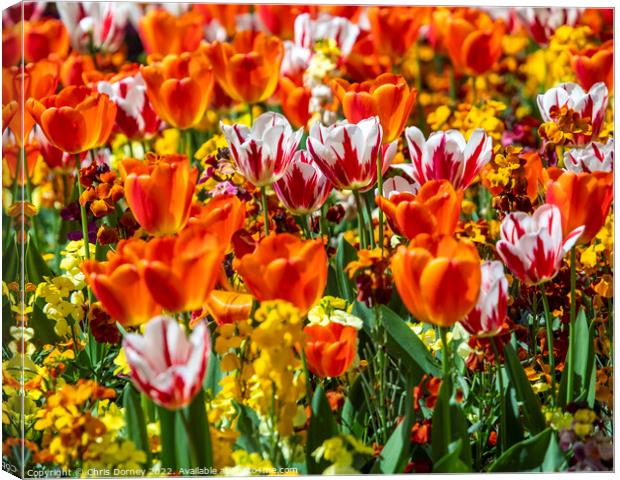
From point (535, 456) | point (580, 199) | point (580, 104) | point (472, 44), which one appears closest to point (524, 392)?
point (535, 456)

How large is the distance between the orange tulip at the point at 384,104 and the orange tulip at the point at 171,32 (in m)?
1.30

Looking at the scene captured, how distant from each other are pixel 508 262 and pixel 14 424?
0.94m

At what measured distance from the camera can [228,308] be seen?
233 cm

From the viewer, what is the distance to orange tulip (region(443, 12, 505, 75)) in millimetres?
3705

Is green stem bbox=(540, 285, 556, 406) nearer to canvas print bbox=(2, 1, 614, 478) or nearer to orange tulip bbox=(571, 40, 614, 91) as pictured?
canvas print bbox=(2, 1, 614, 478)

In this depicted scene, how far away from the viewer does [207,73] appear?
2.96 metres

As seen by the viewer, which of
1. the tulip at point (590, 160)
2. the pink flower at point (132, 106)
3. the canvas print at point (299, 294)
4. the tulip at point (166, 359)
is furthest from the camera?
the pink flower at point (132, 106)

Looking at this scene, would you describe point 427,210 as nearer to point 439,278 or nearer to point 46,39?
point 439,278

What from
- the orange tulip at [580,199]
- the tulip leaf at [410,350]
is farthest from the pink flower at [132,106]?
the orange tulip at [580,199]

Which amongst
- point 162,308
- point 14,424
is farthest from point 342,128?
point 14,424

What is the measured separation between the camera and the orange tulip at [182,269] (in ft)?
6.63

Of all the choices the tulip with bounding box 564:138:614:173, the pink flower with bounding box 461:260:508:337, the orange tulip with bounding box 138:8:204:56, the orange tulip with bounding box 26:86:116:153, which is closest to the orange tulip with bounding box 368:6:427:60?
the orange tulip with bounding box 138:8:204:56

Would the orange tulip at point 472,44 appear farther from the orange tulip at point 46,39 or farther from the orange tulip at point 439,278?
the orange tulip at point 439,278

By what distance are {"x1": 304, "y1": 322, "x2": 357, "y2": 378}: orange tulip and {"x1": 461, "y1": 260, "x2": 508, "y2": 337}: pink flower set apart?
8.1 inches
